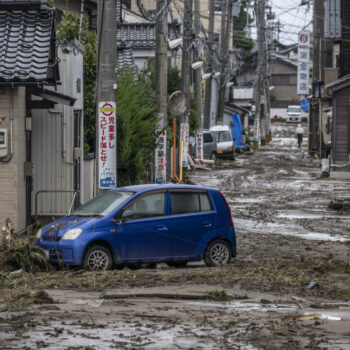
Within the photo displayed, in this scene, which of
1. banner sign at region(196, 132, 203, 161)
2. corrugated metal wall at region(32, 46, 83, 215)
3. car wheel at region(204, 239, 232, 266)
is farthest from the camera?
banner sign at region(196, 132, 203, 161)

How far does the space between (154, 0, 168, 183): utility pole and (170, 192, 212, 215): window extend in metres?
10.4

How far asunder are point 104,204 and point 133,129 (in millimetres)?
8706

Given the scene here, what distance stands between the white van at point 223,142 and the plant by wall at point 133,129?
1076 inches

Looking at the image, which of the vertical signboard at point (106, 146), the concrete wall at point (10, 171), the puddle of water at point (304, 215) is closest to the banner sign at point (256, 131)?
the puddle of water at point (304, 215)

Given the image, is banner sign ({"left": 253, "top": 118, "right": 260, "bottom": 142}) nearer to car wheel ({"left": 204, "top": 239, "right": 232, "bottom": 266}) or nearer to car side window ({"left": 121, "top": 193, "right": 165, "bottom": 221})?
car wheel ({"left": 204, "top": 239, "right": 232, "bottom": 266})

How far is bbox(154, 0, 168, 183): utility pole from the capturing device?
83.9 feet

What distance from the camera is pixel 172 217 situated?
1491 centimetres

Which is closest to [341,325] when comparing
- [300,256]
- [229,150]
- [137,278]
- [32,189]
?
[137,278]

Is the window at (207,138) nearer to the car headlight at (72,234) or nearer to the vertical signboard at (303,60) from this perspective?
the vertical signboard at (303,60)

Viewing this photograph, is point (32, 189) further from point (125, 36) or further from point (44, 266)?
point (125, 36)

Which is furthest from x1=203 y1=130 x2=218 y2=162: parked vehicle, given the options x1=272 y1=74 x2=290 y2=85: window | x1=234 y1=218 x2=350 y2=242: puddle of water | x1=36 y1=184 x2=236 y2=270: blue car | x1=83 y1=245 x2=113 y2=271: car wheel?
x1=272 y1=74 x2=290 y2=85: window

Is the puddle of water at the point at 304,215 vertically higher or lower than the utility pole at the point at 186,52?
lower

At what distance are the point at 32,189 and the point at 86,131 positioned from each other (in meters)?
5.38

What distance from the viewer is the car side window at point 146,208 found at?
14.5m
